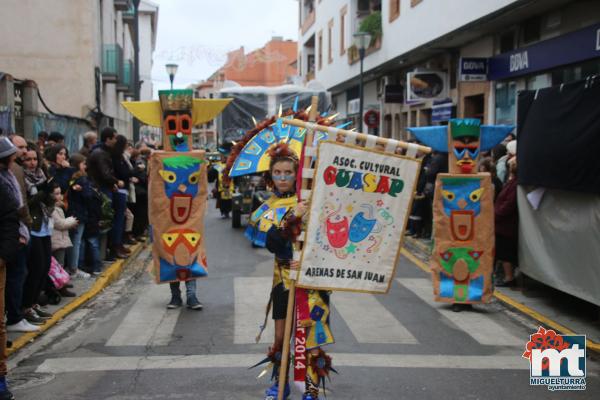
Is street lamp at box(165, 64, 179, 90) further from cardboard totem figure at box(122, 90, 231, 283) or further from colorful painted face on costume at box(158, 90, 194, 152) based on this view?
colorful painted face on costume at box(158, 90, 194, 152)

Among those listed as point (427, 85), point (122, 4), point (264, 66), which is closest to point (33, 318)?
point (427, 85)

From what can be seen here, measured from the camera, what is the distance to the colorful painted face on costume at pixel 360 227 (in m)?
5.12

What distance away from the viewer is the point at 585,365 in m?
6.70

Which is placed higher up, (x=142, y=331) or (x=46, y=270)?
(x=46, y=270)

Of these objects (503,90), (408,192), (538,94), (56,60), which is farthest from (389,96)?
(408,192)

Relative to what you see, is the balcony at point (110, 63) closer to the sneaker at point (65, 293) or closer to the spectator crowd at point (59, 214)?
the spectator crowd at point (59, 214)

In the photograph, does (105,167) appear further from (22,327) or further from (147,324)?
(22,327)

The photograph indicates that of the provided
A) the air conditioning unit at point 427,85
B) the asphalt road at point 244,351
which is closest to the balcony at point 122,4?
the air conditioning unit at point 427,85

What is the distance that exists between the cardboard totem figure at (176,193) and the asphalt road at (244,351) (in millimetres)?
569

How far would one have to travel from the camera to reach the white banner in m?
5.01

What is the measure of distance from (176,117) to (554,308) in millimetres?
4904

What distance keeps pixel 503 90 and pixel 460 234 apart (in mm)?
9543

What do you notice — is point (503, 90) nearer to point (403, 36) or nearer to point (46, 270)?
point (403, 36)

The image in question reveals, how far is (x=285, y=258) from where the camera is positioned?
5.44 m
